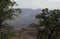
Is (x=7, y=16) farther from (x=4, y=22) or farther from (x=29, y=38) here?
(x=29, y=38)

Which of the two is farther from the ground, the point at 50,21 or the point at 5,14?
the point at 5,14

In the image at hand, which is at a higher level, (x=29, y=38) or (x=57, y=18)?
(x=57, y=18)

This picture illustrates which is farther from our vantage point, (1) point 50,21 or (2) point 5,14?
(1) point 50,21

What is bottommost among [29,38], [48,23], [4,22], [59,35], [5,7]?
[29,38]

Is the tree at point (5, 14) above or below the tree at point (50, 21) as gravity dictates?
above

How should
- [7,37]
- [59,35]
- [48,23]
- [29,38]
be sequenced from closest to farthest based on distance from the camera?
[7,37] < [48,23] < [59,35] < [29,38]

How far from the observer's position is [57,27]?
2339 cm

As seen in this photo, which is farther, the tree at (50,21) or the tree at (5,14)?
the tree at (50,21)

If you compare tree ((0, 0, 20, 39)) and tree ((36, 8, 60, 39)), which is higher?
tree ((0, 0, 20, 39))

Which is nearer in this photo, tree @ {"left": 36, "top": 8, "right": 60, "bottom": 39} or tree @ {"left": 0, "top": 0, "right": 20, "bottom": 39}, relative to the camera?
tree @ {"left": 0, "top": 0, "right": 20, "bottom": 39}

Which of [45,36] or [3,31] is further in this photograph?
[45,36]

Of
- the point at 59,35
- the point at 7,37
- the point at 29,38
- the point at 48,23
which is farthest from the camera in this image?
the point at 29,38

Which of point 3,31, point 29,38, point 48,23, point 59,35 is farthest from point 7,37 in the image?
point 29,38

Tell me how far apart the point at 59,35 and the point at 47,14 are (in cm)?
309
